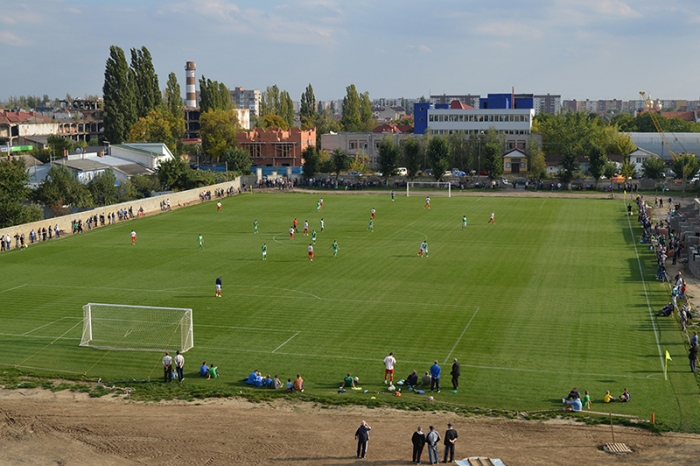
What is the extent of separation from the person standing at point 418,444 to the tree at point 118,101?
109300 mm

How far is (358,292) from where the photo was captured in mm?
40469

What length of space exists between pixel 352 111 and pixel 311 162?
62866mm

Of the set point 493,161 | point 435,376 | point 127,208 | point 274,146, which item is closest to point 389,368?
point 435,376

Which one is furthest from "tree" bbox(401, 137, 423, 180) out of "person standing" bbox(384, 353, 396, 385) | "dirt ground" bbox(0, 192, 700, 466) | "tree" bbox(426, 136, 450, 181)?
"dirt ground" bbox(0, 192, 700, 466)

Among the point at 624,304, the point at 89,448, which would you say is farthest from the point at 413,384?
the point at 624,304

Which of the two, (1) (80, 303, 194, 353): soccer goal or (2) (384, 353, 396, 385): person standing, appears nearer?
(2) (384, 353, 396, 385): person standing

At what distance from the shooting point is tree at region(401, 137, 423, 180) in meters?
103

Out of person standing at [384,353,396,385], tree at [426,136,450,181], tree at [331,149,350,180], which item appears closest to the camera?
person standing at [384,353,396,385]

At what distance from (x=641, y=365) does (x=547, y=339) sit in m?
4.25

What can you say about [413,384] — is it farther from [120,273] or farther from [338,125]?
[338,125]

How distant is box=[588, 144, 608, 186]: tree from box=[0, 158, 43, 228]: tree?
64044mm

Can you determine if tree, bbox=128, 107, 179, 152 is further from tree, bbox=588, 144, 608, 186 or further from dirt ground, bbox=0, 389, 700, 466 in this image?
→ dirt ground, bbox=0, 389, 700, 466

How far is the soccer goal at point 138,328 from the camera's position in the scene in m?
31.9

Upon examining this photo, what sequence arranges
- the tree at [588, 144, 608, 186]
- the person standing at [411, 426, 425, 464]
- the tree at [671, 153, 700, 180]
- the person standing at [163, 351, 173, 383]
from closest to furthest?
the person standing at [411, 426, 425, 464] < the person standing at [163, 351, 173, 383] < the tree at [671, 153, 700, 180] < the tree at [588, 144, 608, 186]
